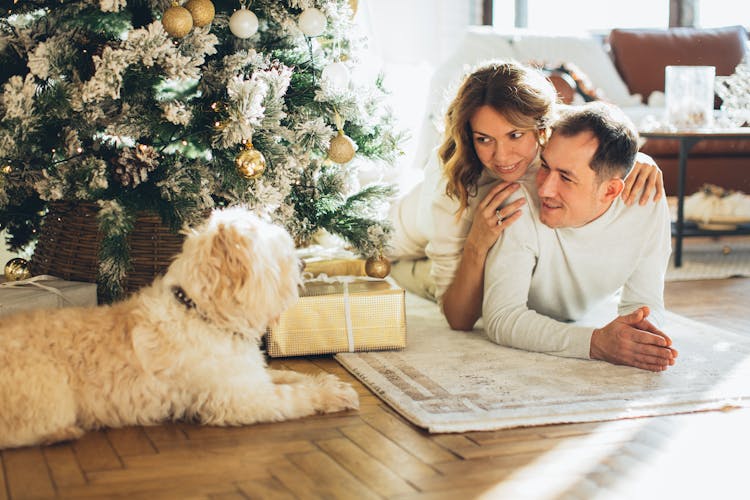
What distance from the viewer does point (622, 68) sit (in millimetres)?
5402

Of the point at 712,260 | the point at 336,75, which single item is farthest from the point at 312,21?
the point at 712,260

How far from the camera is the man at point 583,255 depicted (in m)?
2.31

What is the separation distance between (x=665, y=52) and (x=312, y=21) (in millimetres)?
3722

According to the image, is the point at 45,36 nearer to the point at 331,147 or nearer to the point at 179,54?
the point at 179,54

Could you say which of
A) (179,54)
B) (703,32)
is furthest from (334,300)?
(703,32)

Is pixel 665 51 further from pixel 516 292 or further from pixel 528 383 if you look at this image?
pixel 528 383

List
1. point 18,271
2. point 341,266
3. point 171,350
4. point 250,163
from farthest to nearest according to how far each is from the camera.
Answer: point 341,266 → point 18,271 → point 250,163 → point 171,350

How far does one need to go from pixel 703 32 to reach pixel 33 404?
4.99 metres

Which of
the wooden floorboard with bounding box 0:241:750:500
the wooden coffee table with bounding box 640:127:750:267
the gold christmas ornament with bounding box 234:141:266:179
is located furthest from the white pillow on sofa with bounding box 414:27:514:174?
the wooden floorboard with bounding box 0:241:750:500

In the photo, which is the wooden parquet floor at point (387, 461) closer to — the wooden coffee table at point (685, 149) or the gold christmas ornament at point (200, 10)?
the gold christmas ornament at point (200, 10)

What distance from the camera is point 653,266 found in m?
2.51

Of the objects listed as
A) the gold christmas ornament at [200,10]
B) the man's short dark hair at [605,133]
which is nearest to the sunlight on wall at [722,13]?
the man's short dark hair at [605,133]

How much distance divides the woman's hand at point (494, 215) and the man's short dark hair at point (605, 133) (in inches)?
9.5

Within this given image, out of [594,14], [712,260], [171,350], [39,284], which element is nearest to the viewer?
[171,350]
